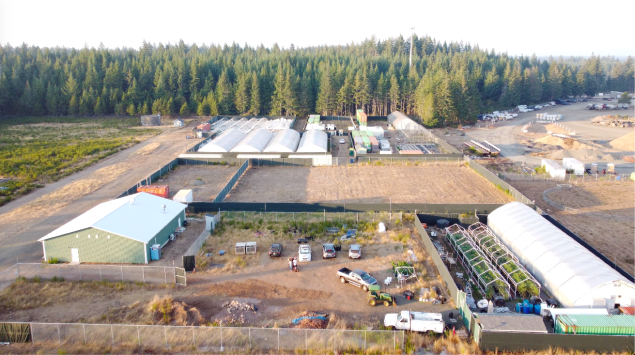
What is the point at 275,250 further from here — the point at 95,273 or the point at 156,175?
the point at 156,175

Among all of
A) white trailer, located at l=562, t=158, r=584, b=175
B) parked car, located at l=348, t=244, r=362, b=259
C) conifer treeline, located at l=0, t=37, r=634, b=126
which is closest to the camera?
parked car, located at l=348, t=244, r=362, b=259

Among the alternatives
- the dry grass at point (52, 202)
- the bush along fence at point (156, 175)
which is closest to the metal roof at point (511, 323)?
the bush along fence at point (156, 175)

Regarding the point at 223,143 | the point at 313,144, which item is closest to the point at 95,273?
the point at 223,143

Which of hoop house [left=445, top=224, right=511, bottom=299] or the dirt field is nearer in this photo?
hoop house [left=445, top=224, right=511, bottom=299]

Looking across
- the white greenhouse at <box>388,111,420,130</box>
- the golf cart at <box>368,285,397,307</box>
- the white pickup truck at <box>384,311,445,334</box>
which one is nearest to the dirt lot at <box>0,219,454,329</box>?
the golf cart at <box>368,285,397,307</box>

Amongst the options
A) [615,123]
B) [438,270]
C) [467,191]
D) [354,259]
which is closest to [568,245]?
[438,270]

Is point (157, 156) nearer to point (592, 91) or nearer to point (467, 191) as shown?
point (467, 191)

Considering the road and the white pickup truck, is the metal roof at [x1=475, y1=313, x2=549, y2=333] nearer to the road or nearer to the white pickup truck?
the white pickup truck
